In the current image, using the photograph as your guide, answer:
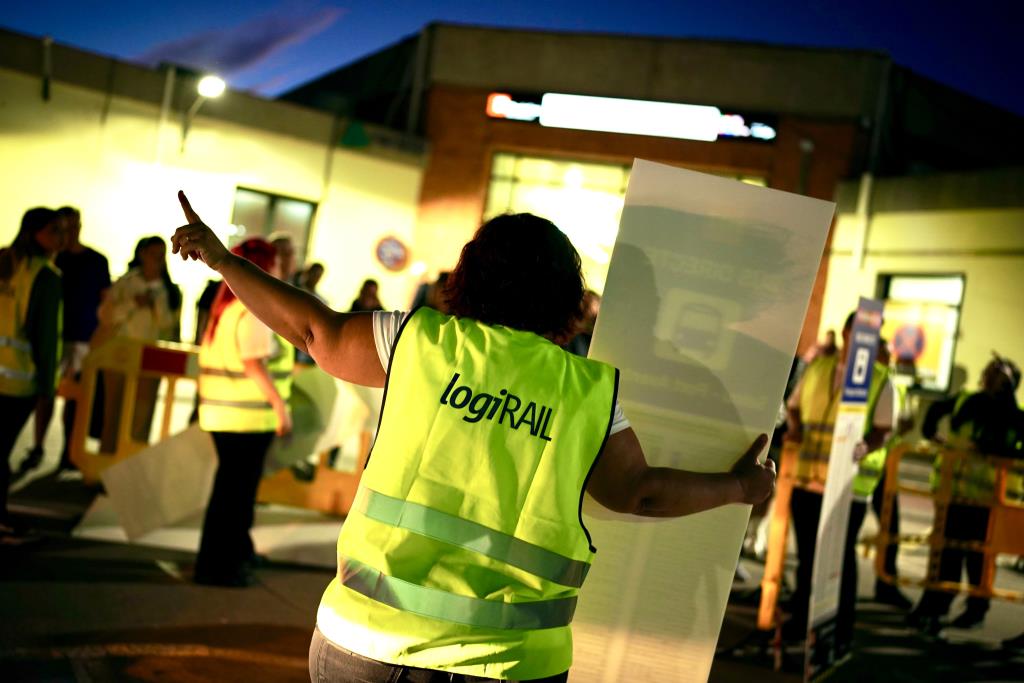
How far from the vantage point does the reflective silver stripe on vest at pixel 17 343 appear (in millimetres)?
5684

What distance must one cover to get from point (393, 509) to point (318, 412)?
5.25 meters

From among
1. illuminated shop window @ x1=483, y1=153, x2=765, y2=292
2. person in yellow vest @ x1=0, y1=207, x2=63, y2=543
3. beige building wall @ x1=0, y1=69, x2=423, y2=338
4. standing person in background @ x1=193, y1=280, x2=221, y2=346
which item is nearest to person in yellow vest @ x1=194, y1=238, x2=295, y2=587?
person in yellow vest @ x1=0, y1=207, x2=63, y2=543

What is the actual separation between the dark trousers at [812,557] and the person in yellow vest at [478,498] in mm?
4512

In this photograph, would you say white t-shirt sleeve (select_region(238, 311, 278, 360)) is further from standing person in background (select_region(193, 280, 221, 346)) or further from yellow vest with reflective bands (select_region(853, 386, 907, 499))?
standing person in background (select_region(193, 280, 221, 346))

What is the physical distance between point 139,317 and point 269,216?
34.1 ft

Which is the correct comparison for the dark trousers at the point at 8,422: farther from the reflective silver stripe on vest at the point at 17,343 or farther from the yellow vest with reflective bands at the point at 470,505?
the yellow vest with reflective bands at the point at 470,505

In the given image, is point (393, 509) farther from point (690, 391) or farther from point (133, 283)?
point (133, 283)

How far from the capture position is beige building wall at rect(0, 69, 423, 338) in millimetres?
15266

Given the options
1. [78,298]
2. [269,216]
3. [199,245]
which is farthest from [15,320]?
[269,216]

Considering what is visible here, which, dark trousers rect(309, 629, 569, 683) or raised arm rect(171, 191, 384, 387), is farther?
raised arm rect(171, 191, 384, 387)

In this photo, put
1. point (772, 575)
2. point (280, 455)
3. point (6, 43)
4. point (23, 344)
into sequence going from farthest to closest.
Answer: point (6, 43) → point (280, 455) → point (772, 575) → point (23, 344)

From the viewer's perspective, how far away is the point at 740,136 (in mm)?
18797

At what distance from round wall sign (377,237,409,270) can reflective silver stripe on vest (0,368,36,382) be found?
1366cm

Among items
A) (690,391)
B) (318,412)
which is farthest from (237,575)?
(690,391)
